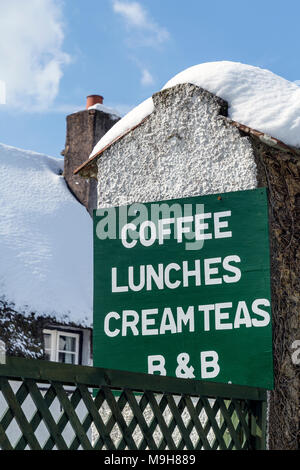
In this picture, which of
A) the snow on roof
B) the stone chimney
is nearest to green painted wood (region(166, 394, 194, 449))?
the stone chimney

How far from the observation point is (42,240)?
15266 mm

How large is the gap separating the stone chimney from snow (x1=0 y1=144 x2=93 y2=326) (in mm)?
249

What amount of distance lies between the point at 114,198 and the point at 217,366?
1.75m

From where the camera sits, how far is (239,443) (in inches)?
203

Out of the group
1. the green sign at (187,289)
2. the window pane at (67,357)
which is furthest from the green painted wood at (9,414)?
the window pane at (67,357)

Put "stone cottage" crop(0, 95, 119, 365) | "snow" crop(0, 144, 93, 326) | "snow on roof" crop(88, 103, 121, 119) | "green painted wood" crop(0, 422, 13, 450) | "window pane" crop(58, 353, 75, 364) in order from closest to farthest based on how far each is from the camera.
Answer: "green painted wood" crop(0, 422, 13, 450) → "stone cottage" crop(0, 95, 119, 365) → "window pane" crop(58, 353, 75, 364) → "snow" crop(0, 144, 93, 326) → "snow on roof" crop(88, 103, 121, 119)

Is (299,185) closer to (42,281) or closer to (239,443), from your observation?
(239,443)

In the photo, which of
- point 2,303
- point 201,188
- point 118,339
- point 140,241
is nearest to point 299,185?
point 201,188

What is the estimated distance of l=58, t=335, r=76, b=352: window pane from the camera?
1352 cm

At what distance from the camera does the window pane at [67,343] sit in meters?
13.5

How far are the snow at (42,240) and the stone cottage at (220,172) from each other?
22.4 feet

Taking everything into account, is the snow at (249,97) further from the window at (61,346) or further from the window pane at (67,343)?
the window pane at (67,343)

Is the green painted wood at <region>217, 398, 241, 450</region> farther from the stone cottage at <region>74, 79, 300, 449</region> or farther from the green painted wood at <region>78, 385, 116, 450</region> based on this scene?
the green painted wood at <region>78, 385, 116, 450</region>
